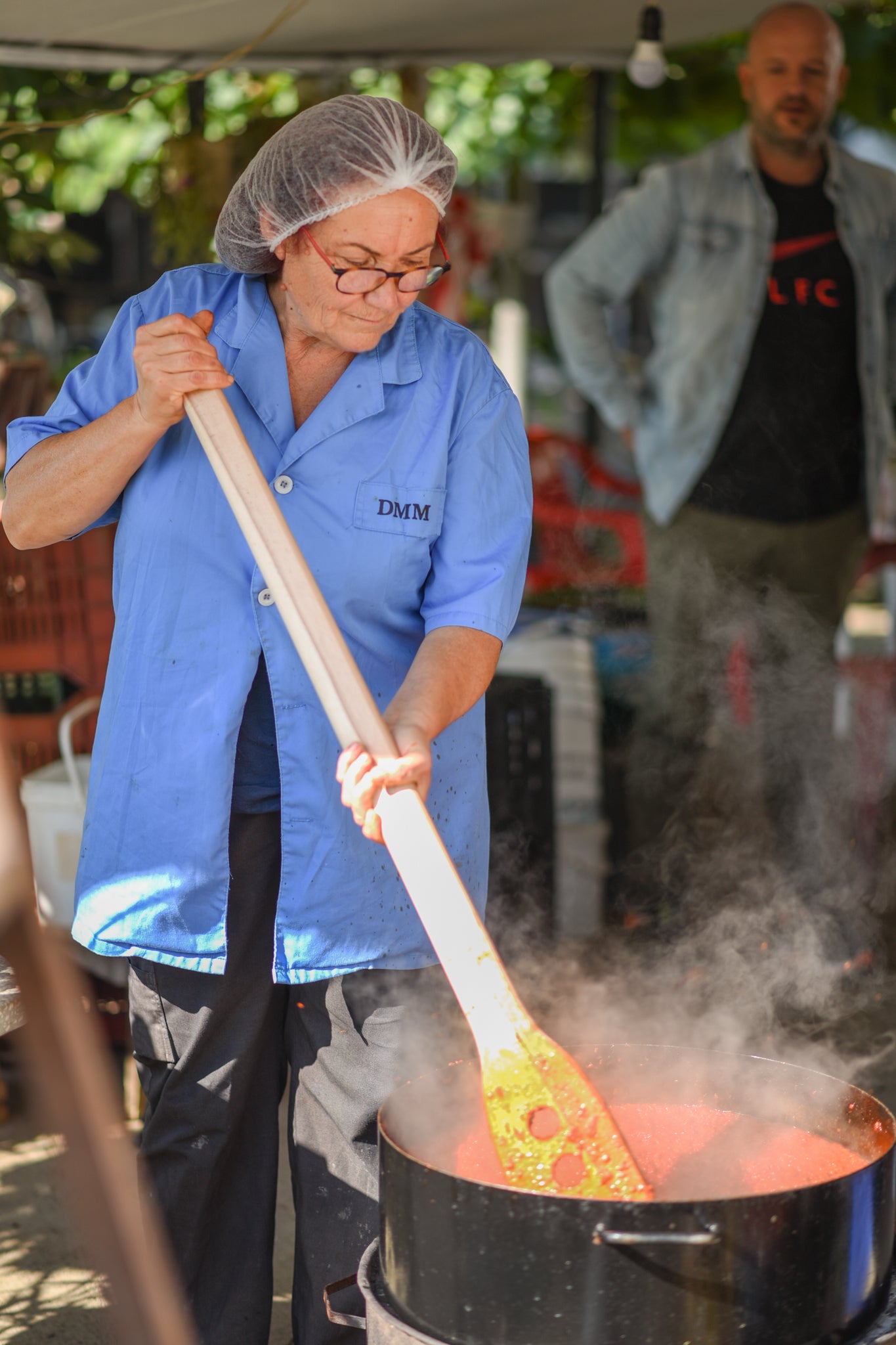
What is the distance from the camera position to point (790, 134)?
13.6 feet

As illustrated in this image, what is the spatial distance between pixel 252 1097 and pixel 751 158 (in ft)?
10.4

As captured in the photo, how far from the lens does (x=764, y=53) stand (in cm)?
411

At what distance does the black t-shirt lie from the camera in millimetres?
4207

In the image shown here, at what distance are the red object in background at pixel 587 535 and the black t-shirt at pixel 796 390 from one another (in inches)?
49.2

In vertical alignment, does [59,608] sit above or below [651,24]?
below

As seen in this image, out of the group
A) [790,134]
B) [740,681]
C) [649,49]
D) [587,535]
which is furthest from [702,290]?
[587,535]

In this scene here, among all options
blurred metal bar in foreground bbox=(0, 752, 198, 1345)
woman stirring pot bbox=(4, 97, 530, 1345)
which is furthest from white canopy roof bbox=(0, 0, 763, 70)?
blurred metal bar in foreground bbox=(0, 752, 198, 1345)

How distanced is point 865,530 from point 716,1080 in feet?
8.72

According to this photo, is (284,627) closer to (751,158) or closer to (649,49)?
(751,158)

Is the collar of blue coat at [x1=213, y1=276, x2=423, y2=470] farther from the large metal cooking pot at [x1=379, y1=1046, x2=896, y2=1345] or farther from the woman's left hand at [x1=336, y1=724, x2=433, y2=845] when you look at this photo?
the large metal cooking pot at [x1=379, y1=1046, x2=896, y2=1345]

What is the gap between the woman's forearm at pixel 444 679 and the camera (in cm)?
190

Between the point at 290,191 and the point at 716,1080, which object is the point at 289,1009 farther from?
the point at 290,191

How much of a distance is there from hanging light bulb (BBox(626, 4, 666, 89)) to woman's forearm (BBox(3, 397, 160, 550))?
2894 mm

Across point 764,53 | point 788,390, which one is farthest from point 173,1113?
point 764,53
